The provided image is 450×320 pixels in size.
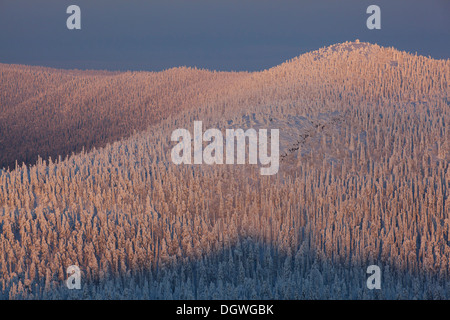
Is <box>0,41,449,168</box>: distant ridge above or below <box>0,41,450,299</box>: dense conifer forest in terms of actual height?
above

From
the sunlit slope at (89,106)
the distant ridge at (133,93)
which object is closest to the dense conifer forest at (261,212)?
the distant ridge at (133,93)

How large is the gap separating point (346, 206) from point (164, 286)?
1132 centimetres

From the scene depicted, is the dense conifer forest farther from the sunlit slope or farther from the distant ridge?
the sunlit slope

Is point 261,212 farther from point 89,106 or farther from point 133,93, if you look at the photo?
point 89,106

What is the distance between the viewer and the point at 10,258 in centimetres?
2098

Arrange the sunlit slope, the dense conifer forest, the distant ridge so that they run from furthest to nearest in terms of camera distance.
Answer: the sunlit slope
the distant ridge
the dense conifer forest

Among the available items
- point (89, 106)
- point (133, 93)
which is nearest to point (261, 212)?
point (133, 93)

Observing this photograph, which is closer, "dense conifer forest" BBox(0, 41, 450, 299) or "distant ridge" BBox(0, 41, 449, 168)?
"dense conifer forest" BBox(0, 41, 450, 299)

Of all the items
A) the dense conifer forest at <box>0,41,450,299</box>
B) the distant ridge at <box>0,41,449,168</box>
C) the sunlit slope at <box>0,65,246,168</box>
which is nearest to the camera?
the dense conifer forest at <box>0,41,450,299</box>

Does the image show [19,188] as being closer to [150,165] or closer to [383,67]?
[150,165]

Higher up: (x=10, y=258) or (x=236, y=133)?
(x=236, y=133)

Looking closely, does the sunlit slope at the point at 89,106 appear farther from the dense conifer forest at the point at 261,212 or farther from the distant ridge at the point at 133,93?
the dense conifer forest at the point at 261,212

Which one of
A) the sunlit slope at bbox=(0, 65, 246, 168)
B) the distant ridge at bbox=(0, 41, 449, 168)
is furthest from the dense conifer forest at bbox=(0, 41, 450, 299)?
the sunlit slope at bbox=(0, 65, 246, 168)
